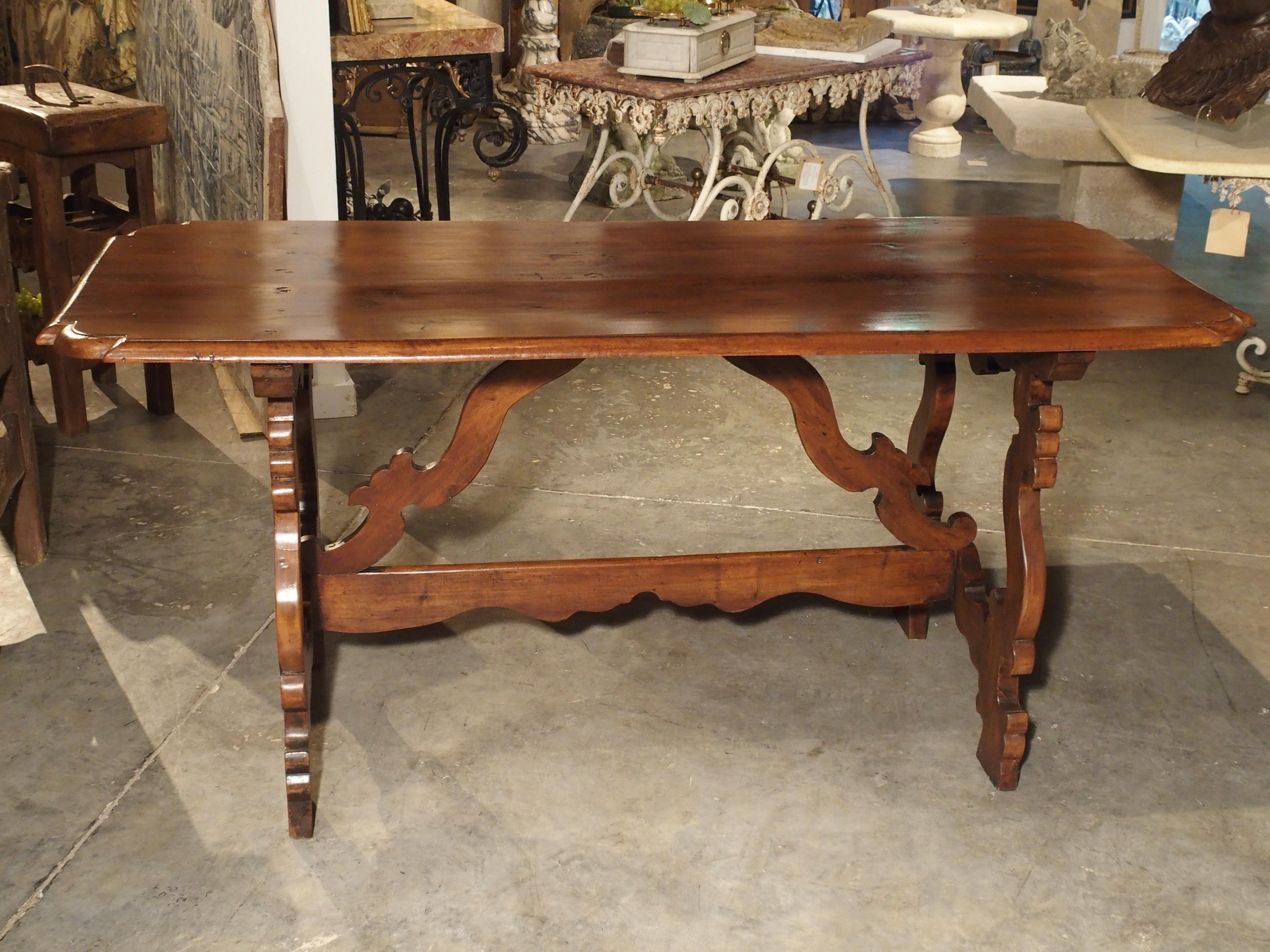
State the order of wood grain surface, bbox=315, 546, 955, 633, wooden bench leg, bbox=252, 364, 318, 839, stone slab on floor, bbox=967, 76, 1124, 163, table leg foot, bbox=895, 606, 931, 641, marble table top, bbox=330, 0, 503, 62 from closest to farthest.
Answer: wooden bench leg, bbox=252, 364, 318, 839, wood grain surface, bbox=315, 546, 955, 633, table leg foot, bbox=895, 606, 931, 641, marble table top, bbox=330, 0, 503, 62, stone slab on floor, bbox=967, 76, 1124, 163

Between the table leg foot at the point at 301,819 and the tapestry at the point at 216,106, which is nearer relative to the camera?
the table leg foot at the point at 301,819

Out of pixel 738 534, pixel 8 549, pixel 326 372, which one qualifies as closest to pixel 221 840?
pixel 8 549

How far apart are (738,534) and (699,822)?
1073 millimetres

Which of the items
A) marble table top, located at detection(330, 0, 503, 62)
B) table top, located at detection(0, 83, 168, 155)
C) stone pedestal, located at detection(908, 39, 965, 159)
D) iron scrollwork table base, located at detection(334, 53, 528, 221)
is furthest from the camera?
stone pedestal, located at detection(908, 39, 965, 159)

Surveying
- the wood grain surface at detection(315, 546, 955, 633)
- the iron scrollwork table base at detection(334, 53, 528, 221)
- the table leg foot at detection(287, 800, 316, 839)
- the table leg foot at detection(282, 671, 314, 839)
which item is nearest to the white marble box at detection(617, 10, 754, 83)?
the iron scrollwork table base at detection(334, 53, 528, 221)

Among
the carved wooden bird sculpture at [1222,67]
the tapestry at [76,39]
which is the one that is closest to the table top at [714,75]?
the carved wooden bird sculpture at [1222,67]

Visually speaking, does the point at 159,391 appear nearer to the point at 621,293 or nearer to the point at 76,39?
the point at 621,293

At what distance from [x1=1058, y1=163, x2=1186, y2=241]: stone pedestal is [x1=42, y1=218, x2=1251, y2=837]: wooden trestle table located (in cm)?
310

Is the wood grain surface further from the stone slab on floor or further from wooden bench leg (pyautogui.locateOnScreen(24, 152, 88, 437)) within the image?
the stone slab on floor

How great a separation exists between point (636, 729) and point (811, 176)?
3334 millimetres

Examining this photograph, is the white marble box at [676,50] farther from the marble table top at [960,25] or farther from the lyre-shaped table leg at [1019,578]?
the lyre-shaped table leg at [1019,578]

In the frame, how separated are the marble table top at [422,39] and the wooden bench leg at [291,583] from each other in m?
1.87

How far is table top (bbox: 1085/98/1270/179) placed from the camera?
3.70 metres

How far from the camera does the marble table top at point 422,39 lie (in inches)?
152
